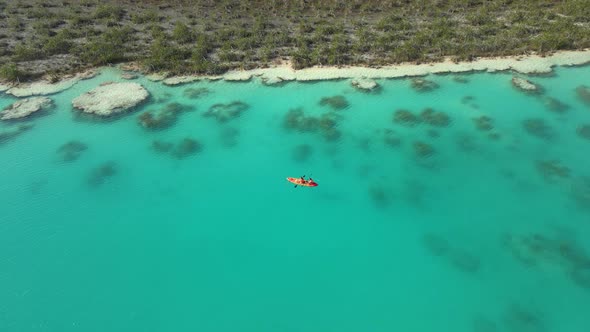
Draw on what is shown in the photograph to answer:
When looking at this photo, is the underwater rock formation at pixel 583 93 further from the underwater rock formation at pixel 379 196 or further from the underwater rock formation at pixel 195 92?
the underwater rock formation at pixel 195 92

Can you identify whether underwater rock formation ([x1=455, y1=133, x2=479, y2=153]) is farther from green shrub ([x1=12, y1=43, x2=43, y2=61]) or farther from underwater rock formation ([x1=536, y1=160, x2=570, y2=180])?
green shrub ([x1=12, y1=43, x2=43, y2=61])

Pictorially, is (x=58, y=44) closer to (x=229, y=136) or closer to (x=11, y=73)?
(x=11, y=73)

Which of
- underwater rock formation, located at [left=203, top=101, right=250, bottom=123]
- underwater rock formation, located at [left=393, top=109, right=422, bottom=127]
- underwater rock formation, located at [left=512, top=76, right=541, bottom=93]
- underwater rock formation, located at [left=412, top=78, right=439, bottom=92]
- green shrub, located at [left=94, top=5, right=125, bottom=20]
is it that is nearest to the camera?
underwater rock formation, located at [left=393, top=109, right=422, bottom=127]

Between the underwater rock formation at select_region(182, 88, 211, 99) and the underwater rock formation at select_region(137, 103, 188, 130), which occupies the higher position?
the underwater rock formation at select_region(182, 88, 211, 99)

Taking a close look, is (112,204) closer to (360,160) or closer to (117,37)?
(360,160)

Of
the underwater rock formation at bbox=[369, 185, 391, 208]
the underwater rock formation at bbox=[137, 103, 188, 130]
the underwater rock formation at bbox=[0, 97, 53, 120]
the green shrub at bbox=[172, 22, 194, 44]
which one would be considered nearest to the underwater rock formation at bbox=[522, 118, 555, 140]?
the underwater rock formation at bbox=[369, 185, 391, 208]

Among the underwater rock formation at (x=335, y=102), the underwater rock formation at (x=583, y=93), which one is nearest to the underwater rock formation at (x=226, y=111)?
the underwater rock formation at (x=335, y=102)

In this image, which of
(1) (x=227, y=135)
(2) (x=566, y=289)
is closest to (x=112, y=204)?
(1) (x=227, y=135)
